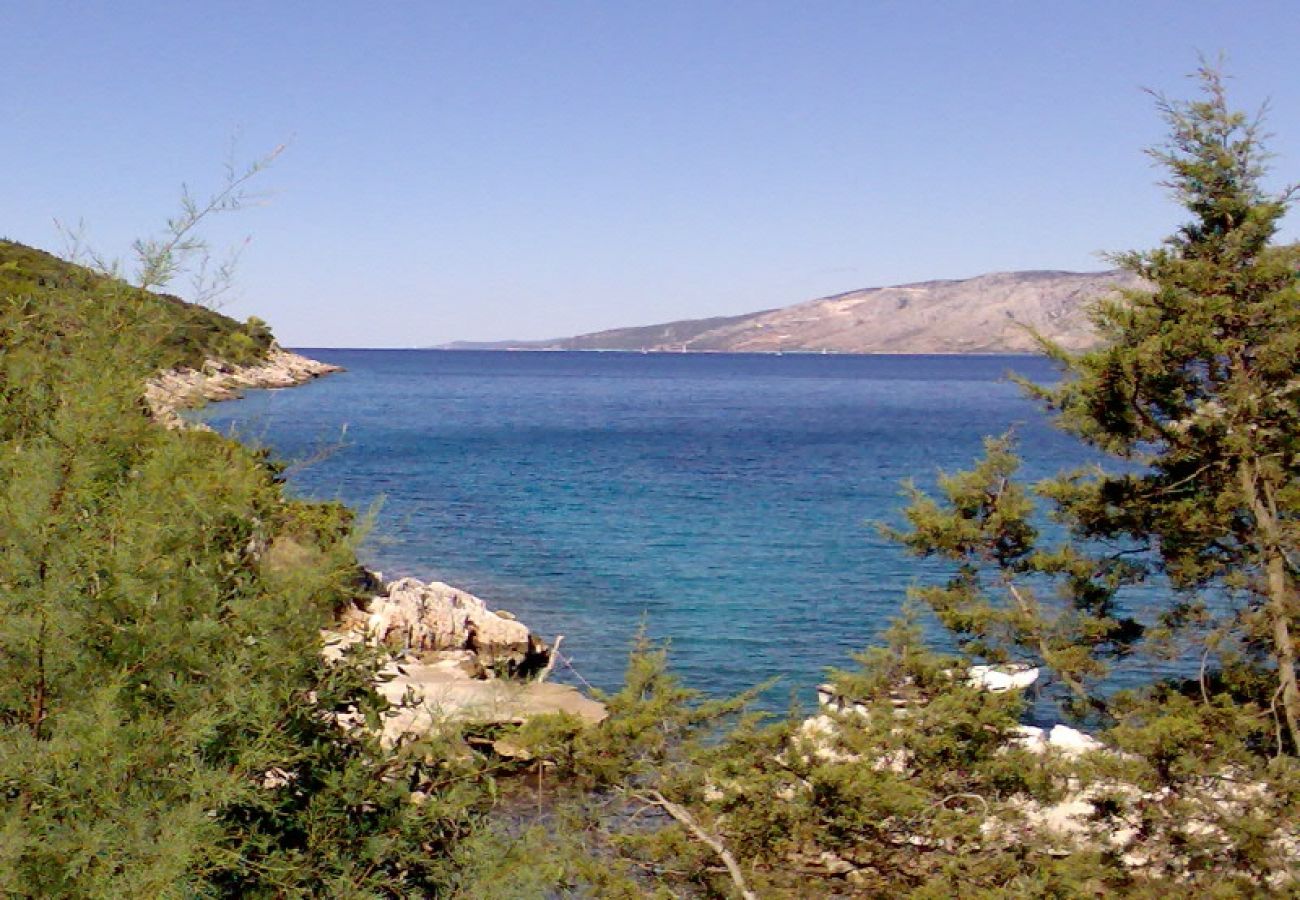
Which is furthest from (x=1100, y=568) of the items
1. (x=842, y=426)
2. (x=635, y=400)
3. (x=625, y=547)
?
(x=635, y=400)

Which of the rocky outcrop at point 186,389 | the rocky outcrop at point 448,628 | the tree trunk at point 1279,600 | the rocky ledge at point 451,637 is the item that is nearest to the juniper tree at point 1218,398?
the tree trunk at point 1279,600

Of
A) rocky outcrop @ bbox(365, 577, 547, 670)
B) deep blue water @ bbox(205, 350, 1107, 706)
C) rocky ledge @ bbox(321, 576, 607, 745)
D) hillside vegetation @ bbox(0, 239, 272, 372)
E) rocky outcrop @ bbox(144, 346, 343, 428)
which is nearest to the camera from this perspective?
hillside vegetation @ bbox(0, 239, 272, 372)

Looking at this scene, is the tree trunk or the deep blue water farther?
the deep blue water

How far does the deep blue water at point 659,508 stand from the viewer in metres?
28.4

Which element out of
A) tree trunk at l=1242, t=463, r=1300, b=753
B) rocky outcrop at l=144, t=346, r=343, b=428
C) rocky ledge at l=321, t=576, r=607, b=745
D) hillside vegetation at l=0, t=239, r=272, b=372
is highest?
hillside vegetation at l=0, t=239, r=272, b=372

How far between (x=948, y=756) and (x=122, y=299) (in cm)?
1088

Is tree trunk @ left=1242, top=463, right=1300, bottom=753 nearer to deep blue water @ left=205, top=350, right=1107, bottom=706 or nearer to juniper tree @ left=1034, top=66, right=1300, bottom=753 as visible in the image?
juniper tree @ left=1034, top=66, right=1300, bottom=753

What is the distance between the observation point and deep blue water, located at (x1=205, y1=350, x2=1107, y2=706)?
1117 inches

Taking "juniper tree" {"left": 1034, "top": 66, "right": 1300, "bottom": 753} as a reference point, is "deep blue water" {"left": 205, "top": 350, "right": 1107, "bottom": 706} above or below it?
below

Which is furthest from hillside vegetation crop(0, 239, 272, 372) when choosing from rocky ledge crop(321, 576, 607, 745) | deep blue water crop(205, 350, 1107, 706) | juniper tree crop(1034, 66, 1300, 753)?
rocky ledge crop(321, 576, 607, 745)

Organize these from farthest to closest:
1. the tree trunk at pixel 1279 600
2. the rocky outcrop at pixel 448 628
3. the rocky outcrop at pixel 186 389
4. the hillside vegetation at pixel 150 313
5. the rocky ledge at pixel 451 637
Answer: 1. the rocky outcrop at pixel 448 628
2. the rocky ledge at pixel 451 637
3. the tree trunk at pixel 1279 600
4. the rocky outcrop at pixel 186 389
5. the hillside vegetation at pixel 150 313

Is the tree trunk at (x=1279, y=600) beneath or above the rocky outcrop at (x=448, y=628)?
above

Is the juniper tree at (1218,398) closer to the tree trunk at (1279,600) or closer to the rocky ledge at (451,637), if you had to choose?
the tree trunk at (1279,600)

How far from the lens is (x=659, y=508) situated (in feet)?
167
